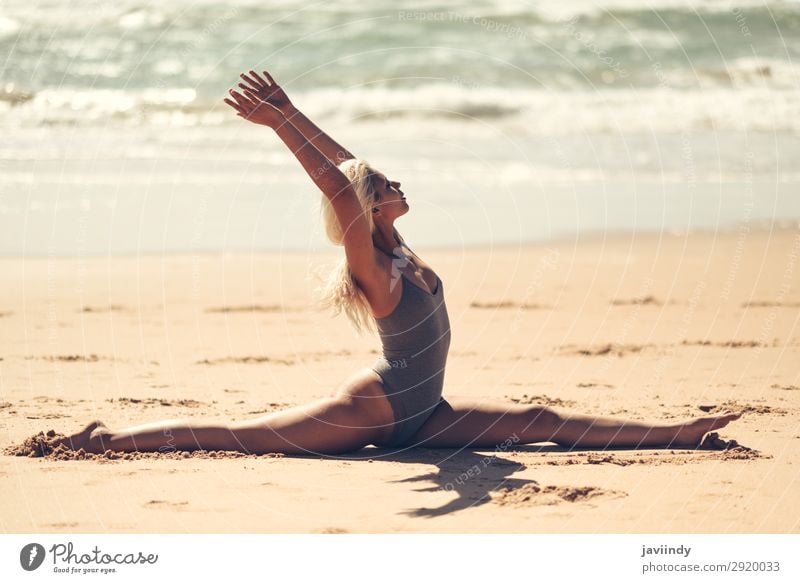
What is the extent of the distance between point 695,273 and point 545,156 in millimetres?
6431

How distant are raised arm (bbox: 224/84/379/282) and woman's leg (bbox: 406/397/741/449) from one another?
130cm

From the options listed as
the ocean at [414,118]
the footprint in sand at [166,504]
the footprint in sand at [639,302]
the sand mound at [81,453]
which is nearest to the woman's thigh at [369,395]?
the sand mound at [81,453]

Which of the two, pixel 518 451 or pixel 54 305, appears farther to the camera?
pixel 54 305

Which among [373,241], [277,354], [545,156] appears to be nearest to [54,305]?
[277,354]

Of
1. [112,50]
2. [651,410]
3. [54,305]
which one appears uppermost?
[112,50]

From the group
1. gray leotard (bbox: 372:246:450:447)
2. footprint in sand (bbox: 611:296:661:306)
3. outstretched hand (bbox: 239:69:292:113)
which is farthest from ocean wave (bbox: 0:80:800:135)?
outstretched hand (bbox: 239:69:292:113)

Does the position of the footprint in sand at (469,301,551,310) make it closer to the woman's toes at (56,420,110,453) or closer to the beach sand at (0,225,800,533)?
the beach sand at (0,225,800,533)

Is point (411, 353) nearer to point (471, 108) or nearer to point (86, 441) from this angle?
point (86, 441)

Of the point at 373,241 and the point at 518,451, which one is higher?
the point at 373,241

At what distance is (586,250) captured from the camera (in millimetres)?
14469

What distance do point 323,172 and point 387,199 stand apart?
2.40 ft

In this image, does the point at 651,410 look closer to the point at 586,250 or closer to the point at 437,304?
the point at 437,304
